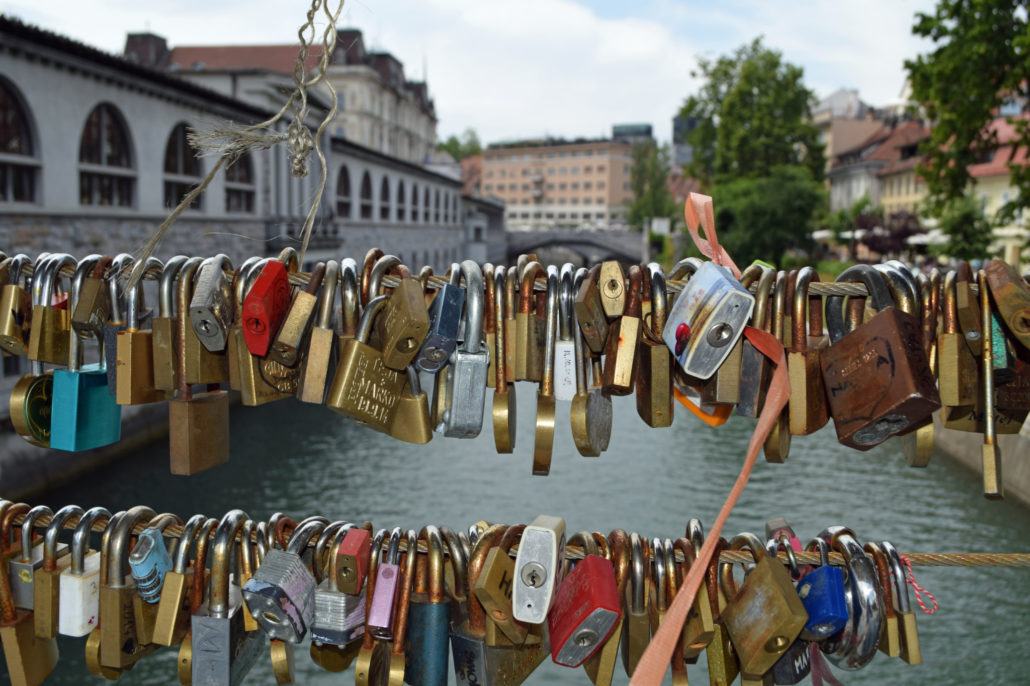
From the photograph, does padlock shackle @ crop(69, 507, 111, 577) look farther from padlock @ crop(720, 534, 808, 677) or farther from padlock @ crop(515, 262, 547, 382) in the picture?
padlock @ crop(720, 534, 808, 677)

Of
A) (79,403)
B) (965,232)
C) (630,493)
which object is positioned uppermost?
(965,232)

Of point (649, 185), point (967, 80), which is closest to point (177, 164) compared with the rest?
point (967, 80)

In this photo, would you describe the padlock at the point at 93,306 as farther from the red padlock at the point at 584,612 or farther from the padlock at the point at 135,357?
the red padlock at the point at 584,612

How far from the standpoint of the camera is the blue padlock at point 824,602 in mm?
1638

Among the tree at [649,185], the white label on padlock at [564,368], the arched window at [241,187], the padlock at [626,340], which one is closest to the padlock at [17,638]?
the white label on padlock at [564,368]

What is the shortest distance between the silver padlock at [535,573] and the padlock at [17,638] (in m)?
1.16

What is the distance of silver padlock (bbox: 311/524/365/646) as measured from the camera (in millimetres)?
1743

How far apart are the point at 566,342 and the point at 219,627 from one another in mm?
965

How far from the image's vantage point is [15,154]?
42.2 feet

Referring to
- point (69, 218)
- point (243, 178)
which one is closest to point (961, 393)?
point (69, 218)

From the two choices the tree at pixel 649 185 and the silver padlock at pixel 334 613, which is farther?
the tree at pixel 649 185

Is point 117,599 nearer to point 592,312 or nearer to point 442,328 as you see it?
point 442,328

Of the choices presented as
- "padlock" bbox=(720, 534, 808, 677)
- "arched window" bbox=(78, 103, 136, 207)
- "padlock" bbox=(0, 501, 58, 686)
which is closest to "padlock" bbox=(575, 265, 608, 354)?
"padlock" bbox=(720, 534, 808, 677)

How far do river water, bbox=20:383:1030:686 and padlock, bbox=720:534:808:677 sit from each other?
5.77 meters
